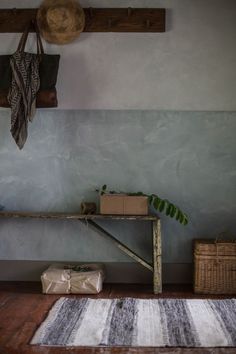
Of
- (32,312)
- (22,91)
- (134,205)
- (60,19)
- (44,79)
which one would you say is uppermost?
(60,19)

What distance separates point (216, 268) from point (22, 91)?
2.50 metres

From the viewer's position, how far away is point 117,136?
529 centimetres

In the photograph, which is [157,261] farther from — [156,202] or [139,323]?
[139,323]

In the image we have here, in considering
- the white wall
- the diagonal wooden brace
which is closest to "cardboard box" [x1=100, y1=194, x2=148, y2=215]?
the diagonal wooden brace

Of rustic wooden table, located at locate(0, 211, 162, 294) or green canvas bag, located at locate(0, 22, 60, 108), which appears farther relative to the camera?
green canvas bag, located at locate(0, 22, 60, 108)

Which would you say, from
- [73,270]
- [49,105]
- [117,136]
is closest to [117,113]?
[117,136]

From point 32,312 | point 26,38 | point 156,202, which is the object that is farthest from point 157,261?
point 26,38

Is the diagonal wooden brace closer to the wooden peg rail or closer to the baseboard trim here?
the baseboard trim

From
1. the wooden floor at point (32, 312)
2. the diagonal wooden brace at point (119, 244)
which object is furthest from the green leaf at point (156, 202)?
the wooden floor at point (32, 312)

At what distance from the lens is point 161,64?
524 centimetres

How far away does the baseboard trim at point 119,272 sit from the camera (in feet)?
17.3

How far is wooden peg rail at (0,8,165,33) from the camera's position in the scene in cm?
521

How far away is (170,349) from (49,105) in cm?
263

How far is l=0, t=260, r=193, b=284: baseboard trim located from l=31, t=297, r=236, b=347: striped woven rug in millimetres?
684
